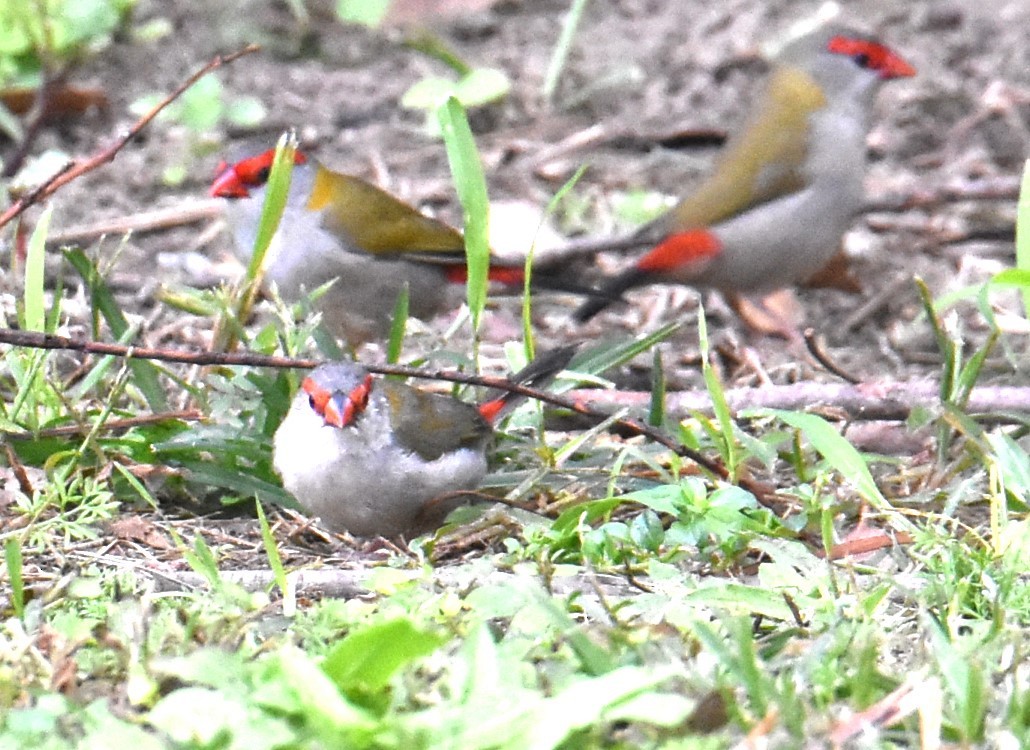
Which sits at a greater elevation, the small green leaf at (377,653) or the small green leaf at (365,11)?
the small green leaf at (377,653)

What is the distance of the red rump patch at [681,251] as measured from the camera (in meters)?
5.71

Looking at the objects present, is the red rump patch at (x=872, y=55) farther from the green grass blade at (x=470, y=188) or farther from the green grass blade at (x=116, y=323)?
the green grass blade at (x=116, y=323)

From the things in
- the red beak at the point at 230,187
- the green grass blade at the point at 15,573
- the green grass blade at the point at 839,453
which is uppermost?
the green grass blade at the point at 15,573

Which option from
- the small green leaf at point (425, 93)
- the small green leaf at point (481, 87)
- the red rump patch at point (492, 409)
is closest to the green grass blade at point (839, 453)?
the red rump patch at point (492, 409)

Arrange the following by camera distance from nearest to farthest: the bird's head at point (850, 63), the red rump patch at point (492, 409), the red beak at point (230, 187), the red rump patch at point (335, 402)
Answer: the red rump patch at point (335, 402) → the red rump patch at point (492, 409) → the red beak at point (230, 187) → the bird's head at point (850, 63)

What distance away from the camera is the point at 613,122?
695cm

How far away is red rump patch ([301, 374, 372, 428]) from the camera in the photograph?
373 cm

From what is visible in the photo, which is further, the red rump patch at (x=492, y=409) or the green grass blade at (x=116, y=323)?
the red rump patch at (x=492, y=409)

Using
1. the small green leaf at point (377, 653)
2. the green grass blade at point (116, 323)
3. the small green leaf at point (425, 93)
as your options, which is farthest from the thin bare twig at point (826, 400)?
the small green leaf at point (425, 93)

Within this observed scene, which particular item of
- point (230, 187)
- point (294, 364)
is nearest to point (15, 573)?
point (294, 364)

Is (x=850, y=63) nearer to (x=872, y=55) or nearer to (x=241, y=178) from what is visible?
(x=872, y=55)

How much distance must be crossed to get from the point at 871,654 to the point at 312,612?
3.14 ft

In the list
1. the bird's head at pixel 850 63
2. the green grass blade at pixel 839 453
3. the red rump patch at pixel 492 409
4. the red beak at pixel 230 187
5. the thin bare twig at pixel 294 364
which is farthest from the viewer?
the bird's head at pixel 850 63

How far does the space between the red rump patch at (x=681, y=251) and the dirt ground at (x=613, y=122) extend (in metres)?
0.20
